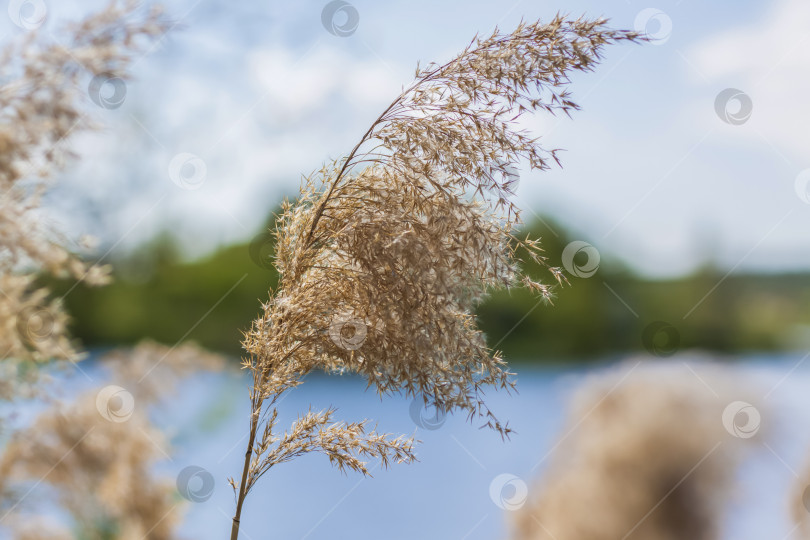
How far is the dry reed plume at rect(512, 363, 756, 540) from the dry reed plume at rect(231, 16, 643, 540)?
3.02ft

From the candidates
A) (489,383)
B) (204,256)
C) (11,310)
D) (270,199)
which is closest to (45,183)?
(11,310)

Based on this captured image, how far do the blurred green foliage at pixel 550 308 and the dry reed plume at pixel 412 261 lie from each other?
5.69 meters

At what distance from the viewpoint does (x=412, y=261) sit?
3.84 feet

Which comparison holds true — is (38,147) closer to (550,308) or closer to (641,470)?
(641,470)

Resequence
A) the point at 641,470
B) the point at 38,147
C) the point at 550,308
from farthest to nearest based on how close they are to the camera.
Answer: the point at 550,308
the point at 641,470
the point at 38,147

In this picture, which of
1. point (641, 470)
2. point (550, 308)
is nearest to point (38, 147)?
point (641, 470)

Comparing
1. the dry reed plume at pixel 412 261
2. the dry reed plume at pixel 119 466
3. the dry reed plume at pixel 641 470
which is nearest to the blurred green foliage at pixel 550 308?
the dry reed plume at pixel 119 466

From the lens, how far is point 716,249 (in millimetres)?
9148

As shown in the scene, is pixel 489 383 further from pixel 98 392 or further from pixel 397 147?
pixel 98 392

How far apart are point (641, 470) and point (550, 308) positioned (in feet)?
24.8

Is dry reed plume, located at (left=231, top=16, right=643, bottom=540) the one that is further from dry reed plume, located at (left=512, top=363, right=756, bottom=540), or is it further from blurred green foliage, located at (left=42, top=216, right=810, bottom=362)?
blurred green foliage, located at (left=42, top=216, right=810, bottom=362)

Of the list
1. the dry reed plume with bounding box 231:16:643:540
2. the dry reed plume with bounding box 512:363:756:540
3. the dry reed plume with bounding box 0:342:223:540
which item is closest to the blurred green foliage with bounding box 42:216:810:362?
the dry reed plume with bounding box 0:342:223:540

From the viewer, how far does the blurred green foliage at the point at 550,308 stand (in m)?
7.61

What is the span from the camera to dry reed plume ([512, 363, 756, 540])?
1917mm
